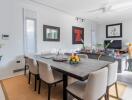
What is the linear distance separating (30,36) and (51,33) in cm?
94

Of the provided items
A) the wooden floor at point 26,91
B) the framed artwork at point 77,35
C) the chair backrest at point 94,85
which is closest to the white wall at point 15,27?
the wooden floor at point 26,91

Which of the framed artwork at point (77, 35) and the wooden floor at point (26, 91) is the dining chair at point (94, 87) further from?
the framed artwork at point (77, 35)

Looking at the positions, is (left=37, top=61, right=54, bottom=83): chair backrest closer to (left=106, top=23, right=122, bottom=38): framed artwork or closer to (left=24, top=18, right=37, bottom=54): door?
(left=24, top=18, right=37, bottom=54): door

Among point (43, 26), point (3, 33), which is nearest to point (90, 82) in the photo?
point (3, 33)

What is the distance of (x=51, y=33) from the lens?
14.8ft

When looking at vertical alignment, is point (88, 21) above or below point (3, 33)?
above

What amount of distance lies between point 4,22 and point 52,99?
2.61 meters

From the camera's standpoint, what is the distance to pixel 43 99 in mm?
2137

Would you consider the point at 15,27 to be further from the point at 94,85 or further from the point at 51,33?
the point at 94,85

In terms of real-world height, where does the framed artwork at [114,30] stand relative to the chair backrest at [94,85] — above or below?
above

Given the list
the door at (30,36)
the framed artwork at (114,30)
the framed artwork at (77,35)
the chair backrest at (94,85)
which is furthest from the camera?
the framed artwork at (114,30)

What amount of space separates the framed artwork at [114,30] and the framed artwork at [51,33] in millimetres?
3887

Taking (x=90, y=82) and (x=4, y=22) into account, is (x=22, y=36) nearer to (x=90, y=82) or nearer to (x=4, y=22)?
(x=4, y=22)

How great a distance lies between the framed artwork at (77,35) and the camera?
5.61 metres
